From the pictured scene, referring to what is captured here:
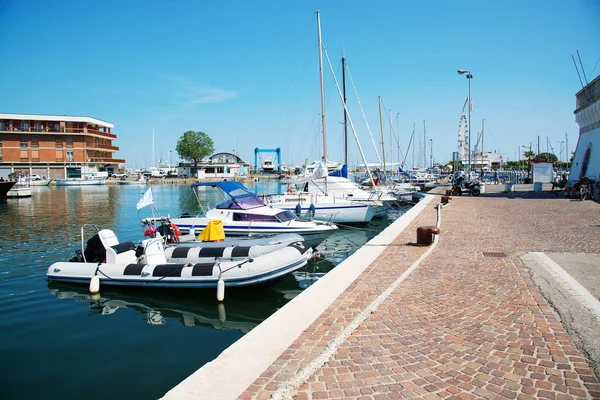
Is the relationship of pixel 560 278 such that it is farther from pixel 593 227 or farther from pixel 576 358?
pixel 593 227

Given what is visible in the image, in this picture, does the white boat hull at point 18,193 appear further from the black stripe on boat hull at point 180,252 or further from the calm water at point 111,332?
the black stripe on boat hull at point 180,252

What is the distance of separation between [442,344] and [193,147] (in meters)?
111

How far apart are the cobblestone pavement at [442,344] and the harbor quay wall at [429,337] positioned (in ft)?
0.05

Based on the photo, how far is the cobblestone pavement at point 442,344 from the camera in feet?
12.6

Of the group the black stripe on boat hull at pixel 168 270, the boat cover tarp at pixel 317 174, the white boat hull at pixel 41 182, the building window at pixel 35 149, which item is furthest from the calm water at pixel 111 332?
the building window at pixel 35 149

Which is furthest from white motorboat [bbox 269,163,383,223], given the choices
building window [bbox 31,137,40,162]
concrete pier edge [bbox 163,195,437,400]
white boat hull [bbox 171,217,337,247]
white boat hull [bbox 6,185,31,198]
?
building window [bbox 31,137,40,162]

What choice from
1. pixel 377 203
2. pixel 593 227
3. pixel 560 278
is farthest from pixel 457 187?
pixel 560 278

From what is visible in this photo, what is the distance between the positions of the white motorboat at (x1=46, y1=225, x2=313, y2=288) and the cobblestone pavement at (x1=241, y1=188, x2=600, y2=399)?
277 cm

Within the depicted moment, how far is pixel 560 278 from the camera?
7.51 m

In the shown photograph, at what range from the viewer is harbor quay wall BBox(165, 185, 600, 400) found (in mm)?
3889

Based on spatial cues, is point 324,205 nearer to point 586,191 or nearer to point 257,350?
point 586,191

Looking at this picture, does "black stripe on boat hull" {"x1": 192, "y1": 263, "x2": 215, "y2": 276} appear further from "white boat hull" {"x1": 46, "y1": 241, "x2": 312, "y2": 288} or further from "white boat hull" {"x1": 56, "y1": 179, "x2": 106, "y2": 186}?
"white boat hull" {"x1": 56, "y1": 179, "x2": 106, "y2": 186}

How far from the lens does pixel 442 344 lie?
4.78 meters

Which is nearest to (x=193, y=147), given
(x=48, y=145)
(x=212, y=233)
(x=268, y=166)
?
(x=268, y=166)
